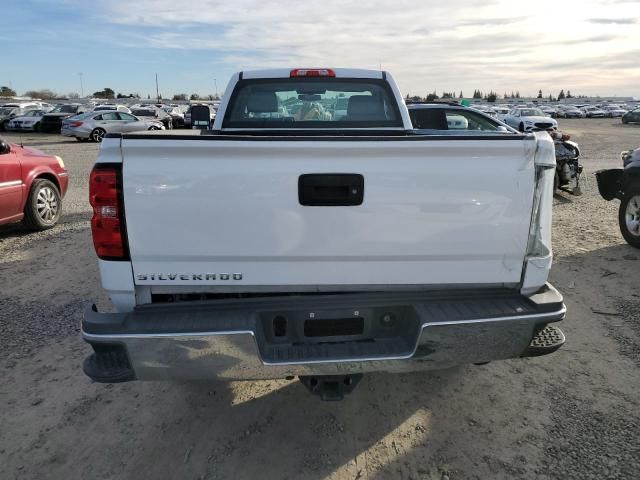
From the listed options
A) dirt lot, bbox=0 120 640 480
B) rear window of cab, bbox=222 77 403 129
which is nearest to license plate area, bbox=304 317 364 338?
dirt lot, bbox=0 120 640 480

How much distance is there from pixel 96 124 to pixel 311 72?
23940mm

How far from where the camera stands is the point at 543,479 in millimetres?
2646

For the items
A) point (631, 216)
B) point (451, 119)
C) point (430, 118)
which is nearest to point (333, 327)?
point (631, 216)

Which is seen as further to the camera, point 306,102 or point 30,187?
point 30,187

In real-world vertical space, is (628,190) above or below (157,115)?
below

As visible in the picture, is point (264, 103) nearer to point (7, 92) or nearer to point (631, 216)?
point (631, 216)

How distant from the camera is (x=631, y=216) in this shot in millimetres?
6676

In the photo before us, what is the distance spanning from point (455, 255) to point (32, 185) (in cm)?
687

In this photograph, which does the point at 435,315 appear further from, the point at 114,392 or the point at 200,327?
the point at 114,392

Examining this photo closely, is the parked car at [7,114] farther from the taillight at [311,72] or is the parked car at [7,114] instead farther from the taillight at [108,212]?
the taillight at [108,212]

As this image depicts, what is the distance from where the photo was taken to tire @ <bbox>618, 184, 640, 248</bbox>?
258 inches

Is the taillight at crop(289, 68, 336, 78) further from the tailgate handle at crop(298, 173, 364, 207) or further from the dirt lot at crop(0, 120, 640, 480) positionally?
the dirt lot at crop(0, 120, 640, 480)

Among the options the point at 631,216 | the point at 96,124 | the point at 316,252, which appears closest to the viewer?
the point at 316,252

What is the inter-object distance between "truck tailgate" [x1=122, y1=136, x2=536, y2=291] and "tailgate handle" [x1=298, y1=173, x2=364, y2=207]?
24mm
